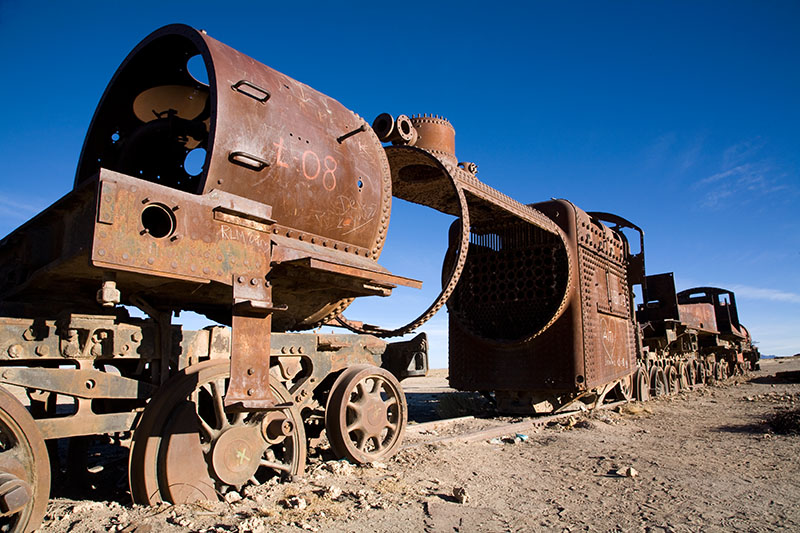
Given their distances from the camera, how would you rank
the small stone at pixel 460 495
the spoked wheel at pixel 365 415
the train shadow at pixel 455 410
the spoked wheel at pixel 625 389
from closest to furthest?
the small stone at pixel 460 495 → the spoked wheel at pixel 365 415 → the train shadow at pixel 455 410 → the spoked wheel at pixel 625 389

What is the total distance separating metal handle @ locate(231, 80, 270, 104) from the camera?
363cm

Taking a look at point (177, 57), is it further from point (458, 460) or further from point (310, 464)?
point (458, 460)

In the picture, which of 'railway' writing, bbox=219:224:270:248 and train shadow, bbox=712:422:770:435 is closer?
'railway' writing, bbox=219:224:270:248

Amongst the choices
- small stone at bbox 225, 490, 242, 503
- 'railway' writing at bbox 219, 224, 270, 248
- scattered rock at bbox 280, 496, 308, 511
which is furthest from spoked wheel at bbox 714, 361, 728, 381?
'railway' writing at bbox 219, 224, 270, 248

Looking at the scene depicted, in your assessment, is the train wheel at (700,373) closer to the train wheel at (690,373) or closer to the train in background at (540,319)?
the train wheel at (690,373)

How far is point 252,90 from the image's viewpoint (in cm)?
374

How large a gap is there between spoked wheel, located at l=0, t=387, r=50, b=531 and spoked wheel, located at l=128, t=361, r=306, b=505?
0.54 metres

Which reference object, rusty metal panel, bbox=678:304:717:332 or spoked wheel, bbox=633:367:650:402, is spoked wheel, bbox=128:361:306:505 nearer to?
spoked wheel, bbox=633:367:650:402

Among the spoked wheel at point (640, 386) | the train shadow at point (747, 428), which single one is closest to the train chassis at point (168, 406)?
the train shadow at point (747, 428)

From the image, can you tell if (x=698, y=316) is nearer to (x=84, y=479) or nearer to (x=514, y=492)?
(x=514, y=492)

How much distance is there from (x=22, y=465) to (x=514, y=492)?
3.26 meters

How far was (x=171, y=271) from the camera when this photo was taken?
3102 mm

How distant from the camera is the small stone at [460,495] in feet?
12.2

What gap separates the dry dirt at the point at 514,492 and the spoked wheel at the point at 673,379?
7.07m
